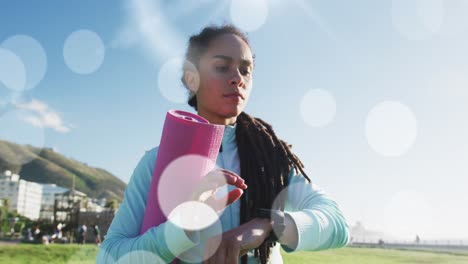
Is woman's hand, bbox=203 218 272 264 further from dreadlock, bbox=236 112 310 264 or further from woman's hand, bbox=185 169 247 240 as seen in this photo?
dreadlock, bbox=236 112 310 264

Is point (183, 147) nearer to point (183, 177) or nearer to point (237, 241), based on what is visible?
point (183, 177)

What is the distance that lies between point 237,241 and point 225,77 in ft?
3.25

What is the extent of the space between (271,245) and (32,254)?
58.6ft

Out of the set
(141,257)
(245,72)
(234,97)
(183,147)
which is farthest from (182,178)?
(245,72)

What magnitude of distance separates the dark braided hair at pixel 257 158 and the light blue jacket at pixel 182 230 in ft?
Result: 0.18

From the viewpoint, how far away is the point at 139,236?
5.78 ft

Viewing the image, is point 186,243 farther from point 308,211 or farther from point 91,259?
point 91,259

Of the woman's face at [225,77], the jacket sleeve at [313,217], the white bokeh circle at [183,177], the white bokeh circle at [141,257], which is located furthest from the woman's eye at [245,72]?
the white bokeh circle at [141,257]

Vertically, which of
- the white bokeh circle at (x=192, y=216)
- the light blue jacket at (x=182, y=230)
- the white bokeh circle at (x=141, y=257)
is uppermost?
the white bokeh circle at (x=192, y=216)

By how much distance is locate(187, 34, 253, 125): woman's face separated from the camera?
2.28 meters

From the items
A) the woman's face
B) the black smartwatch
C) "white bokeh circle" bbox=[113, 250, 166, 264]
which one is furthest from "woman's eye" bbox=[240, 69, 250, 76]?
"white bokeh circle" bbox=[113, 250, 166, 264]

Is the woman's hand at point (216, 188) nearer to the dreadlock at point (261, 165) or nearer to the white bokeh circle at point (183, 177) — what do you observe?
the white bokeh circle at point (183, 177)

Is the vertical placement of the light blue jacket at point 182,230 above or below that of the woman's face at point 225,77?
below

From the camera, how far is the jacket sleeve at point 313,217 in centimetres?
176
